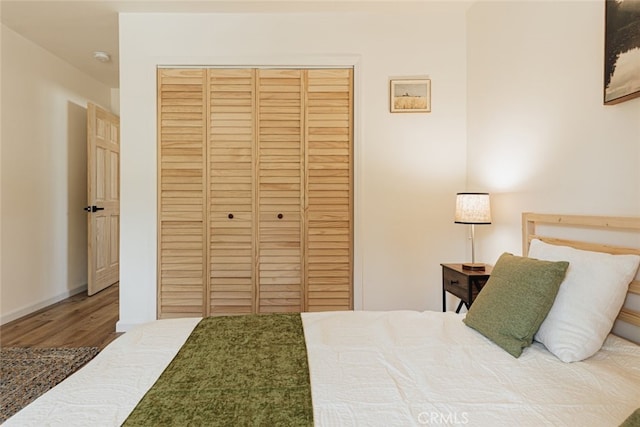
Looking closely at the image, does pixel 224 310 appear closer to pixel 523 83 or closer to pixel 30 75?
pixel 523 83

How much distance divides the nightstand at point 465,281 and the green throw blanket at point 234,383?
4.01 ft

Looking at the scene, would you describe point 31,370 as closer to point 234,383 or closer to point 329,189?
point 234,383

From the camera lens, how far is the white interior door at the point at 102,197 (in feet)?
12.3

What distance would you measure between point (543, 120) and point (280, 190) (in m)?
1.89

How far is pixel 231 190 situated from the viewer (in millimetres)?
2852

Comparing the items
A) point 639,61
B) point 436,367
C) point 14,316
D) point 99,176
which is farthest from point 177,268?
point 639,61

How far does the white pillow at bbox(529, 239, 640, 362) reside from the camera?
3.85 feet

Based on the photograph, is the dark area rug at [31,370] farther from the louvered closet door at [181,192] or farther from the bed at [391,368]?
the bed at [391,368]

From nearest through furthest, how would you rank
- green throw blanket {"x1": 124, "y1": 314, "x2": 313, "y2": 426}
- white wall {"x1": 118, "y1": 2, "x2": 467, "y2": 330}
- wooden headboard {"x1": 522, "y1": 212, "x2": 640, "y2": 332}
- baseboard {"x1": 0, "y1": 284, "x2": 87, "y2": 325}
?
green throw blanket {"x1": 124, "y1": 314, "x2": 313, "y2": 426} → wooden headboard {"x1": 522, "y1": 212, "x2": 640, "y2": 332} → white wall {"x1": 118, "y1": 2, "x2": 467, "y2": 330} → baseboard {"x1": 0, "y1": 284, "x2": 87, "y2": 325}

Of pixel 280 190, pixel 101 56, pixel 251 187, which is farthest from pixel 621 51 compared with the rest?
pixel 101 56

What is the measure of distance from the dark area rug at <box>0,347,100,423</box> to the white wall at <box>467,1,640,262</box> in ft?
9.80

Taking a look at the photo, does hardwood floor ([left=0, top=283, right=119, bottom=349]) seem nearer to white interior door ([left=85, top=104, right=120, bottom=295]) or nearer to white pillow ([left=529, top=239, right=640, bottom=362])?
white interior door ([left=85, top=104, right=120, bottom=295])

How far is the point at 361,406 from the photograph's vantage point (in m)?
0.87

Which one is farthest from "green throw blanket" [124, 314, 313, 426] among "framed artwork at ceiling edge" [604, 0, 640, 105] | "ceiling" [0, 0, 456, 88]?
"ceiling" [0, 0, 456, 88]
